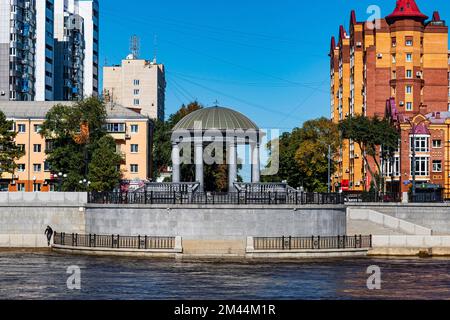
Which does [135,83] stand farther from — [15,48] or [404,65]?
[404,65]

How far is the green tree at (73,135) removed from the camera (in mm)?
98438

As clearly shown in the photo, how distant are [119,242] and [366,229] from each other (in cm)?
2294

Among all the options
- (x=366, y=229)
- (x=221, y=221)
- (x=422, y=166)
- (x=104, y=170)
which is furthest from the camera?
(x=422, y=166)

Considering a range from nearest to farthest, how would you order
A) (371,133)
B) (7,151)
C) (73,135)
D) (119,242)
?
A: (119,242) → (7,151) → (73,135) → (371,133)

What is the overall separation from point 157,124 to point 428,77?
40697 mm

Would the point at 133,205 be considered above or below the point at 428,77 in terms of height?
below

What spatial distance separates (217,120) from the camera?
73.1m

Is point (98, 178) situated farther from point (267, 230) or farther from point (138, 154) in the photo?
point (267, 230)

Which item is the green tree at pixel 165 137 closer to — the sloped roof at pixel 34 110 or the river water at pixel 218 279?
the sloped roof at pixel 34 110

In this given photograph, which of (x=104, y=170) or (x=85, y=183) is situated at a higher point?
(x=104, y=170)

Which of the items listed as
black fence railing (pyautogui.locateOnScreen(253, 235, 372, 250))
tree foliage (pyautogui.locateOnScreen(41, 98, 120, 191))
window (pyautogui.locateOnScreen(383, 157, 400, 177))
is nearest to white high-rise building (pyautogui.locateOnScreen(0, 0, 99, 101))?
tree foliage (pyautogui.locateOnScreen(41, 98, 120, 191))

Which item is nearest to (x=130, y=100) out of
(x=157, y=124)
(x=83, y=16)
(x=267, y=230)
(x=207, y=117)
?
(x=83, y=16)

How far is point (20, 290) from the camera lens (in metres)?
40.1

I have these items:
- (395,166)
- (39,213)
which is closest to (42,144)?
(39,213)
